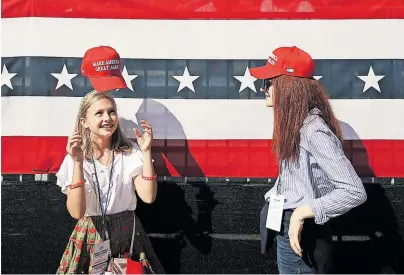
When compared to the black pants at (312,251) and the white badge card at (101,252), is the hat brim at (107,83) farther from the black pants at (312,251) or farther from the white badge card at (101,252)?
the black pants at (312,251)

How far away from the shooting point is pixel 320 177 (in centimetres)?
282

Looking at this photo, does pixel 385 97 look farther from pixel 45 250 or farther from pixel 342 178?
pixel 45 250

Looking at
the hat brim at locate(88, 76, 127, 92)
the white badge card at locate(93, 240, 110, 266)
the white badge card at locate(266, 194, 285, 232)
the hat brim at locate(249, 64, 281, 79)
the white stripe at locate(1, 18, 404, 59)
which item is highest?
the white stripe at locate(1, 18, 404, 59)

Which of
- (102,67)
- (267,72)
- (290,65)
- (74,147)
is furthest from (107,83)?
(290,65)

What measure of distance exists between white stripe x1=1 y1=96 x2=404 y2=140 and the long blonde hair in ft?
1.19

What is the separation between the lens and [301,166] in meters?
2.85

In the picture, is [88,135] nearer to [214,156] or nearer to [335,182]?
[214,156]

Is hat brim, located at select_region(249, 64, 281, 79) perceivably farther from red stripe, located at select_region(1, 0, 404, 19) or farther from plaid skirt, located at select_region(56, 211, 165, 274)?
plaid skirt, located at select_region(56, 211, 165, 274)

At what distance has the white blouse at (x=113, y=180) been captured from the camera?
3.48 metres

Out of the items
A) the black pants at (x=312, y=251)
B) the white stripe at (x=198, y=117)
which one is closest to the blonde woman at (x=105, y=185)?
the white stripe at (x=198, y=117)

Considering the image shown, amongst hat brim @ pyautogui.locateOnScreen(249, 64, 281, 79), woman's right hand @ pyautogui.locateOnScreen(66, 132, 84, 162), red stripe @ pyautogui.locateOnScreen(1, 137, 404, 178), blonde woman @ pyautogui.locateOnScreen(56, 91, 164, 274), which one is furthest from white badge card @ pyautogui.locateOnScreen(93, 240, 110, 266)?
hat brim @ pyautogui.locateOnScreen(249, 64, 281, 79)

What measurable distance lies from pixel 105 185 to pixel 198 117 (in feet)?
2.59

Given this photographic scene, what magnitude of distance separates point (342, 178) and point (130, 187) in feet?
4.42

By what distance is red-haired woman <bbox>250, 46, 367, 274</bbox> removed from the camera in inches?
105
